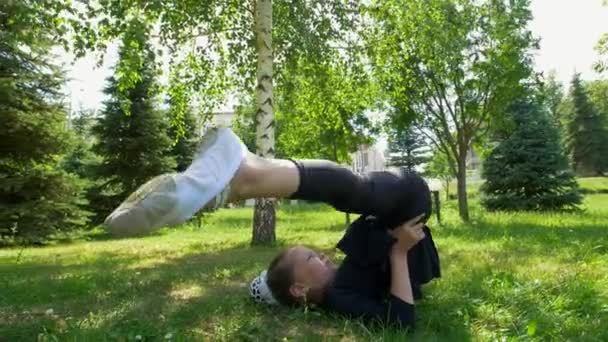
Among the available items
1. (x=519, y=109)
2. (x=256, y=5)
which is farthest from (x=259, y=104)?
(x=519, y=109)

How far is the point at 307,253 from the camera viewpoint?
3.29m

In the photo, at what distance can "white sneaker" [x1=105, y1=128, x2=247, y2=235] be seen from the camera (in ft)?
7.84

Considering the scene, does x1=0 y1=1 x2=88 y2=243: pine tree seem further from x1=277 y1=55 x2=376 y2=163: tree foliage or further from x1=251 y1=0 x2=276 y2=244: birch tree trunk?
x1=251 y1=0 x2=276 y2=244: birch tree trunk

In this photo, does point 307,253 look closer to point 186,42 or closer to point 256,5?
point 256,5

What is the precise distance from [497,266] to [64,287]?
12.5 ft

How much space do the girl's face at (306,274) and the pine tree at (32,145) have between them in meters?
11.4

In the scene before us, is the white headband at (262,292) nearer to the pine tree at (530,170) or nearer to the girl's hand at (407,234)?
the girl's hand at (407,234)

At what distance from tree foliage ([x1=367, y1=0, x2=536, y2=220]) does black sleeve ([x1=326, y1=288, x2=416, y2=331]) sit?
8.41 meters

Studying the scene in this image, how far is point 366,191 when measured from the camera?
2699 millimetres

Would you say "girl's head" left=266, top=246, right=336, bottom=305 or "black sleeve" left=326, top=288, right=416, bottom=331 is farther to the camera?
"girl's head" left=266, top=246, right=336, bottom=305

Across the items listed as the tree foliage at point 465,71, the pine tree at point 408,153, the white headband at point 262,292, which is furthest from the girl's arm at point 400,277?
the pine tree at point 408,153

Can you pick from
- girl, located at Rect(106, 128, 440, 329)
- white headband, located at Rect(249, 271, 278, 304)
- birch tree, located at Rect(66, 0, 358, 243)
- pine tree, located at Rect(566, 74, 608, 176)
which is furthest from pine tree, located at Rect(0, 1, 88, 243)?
pine tree, located at Rect(566, 74, 608, 176)

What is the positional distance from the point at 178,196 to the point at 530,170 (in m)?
19.4

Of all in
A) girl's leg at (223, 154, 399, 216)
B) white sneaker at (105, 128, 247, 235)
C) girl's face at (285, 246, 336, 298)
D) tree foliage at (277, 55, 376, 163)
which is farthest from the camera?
tree foliage at (277, 55, 376, 163)
